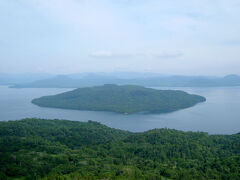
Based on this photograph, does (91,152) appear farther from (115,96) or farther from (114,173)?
(115,96)

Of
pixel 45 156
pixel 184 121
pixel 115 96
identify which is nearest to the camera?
pixel 45 156

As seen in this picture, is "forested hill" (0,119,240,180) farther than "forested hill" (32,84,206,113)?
No

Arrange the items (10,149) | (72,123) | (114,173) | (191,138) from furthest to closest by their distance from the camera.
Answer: (72,123) < (191,138) < (10,149) < (114,173)

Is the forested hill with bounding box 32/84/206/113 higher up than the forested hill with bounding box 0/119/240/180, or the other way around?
the forested hill with bounding box 32/84/206/113

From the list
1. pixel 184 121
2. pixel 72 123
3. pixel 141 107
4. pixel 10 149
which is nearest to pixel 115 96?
pixel 141 107

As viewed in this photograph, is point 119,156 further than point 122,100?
No
